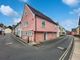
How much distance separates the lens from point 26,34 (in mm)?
37094

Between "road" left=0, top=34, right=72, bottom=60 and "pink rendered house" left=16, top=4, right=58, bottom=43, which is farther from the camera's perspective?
"pink rendered house" left=16, top=4, right=58, bottom=43

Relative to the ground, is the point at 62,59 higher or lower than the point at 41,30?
lower

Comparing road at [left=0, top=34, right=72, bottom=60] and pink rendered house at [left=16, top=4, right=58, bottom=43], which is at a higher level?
pink rendered house at [left=16, top=4, right=58, bottom=43]

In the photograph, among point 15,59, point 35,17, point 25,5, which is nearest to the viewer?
point 15,59

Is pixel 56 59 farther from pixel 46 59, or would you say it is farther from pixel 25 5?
pixel 25 5

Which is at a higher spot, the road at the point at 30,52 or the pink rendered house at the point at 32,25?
the pink rendered house at the point at 32,25

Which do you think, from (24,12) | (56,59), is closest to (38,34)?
(24,12)

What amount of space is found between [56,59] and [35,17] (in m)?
22.4

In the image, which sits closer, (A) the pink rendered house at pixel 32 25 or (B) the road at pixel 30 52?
(B) the road at pixel 30 52

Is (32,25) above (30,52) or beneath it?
above

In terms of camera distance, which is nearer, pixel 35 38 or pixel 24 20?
pixel 35 38

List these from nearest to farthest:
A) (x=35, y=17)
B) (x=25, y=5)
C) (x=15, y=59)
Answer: (x=15, y=59)
(x=35, y=17)
(x=25, y=5)

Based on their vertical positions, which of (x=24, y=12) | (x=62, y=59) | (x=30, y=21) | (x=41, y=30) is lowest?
(x=62, y=59)

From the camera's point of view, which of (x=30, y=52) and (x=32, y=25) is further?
(x=32, y=25)
